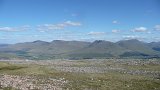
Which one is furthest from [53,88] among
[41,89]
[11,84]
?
[11,84]

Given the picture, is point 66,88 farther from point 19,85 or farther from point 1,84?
point 1,84

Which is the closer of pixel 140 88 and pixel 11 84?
pixel 140 88

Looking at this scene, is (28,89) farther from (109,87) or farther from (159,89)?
(159,89)

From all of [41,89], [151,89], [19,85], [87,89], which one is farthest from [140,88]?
[19,85]

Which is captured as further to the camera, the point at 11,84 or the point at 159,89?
the point at 11,84

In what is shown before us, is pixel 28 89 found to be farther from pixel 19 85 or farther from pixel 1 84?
pixel 1 84

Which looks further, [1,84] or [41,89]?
[1,84]

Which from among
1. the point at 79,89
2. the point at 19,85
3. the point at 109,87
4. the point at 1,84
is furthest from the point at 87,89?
the point at 1,84
